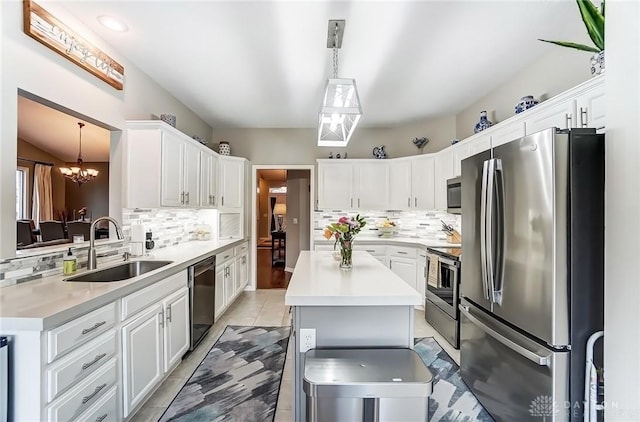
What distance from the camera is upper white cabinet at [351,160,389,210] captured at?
5.00 metres

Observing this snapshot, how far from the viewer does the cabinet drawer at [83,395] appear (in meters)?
1.36

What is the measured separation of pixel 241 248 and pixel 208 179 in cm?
120

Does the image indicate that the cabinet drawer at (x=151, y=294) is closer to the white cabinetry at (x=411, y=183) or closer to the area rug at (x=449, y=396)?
the area rug at (x=449, y=396)

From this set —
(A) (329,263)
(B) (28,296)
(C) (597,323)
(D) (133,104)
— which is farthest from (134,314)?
(C) (597,323)

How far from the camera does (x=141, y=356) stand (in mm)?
1979

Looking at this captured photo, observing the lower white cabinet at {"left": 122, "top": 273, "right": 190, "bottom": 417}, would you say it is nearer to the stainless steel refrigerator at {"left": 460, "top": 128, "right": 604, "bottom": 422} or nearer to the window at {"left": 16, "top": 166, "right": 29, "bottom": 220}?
the window at {"left": 16, "top": 166, "right": 29, "bottom": 220}

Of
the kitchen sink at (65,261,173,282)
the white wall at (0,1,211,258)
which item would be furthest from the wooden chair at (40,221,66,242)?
the kitchen sink at (65,261,173,282)

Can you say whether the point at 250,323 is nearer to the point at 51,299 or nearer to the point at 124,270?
the point at 124,270

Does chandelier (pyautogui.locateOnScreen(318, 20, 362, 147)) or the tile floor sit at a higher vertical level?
chandelier (pyautogui.locateOnScreen(318, 20, 362, 147))

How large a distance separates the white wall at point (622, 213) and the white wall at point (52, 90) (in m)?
2.77

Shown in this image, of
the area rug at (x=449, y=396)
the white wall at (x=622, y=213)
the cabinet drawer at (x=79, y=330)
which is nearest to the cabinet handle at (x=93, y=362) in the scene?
the cabinet drawer at (x=79, y=330)

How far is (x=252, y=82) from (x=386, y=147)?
2730mm

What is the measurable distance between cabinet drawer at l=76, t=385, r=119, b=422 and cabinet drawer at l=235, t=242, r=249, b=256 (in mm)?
2779

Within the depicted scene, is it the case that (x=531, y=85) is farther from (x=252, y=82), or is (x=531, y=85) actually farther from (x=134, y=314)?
(x=134, y=314)
